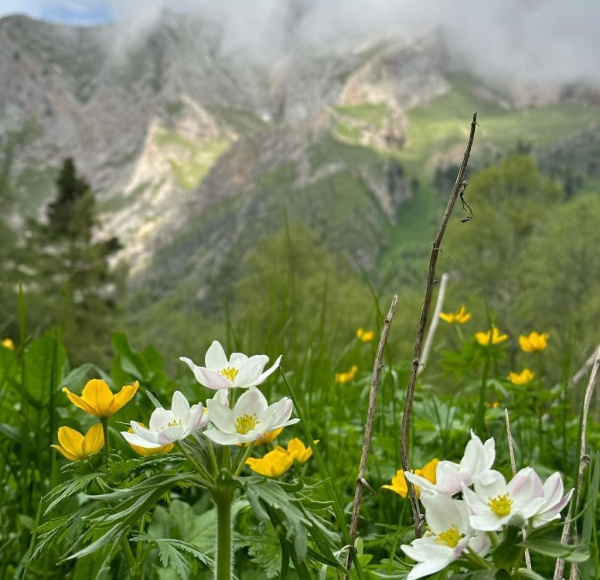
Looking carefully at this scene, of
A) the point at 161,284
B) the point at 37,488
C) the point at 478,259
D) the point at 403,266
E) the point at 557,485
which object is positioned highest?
the point at 557,485

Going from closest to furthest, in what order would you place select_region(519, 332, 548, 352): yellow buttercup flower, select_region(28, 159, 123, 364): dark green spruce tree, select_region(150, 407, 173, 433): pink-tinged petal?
select_region(150, 407, 173, 433): pink-tinged petal, select_region(519, 332, 548, 352): yellow buttercup flower, select_region(28, 159, 123, 364): dark green spruce tree

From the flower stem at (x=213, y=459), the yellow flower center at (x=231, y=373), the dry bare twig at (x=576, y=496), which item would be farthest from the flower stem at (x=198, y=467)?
the dry bare twig at (x=576, y=496)

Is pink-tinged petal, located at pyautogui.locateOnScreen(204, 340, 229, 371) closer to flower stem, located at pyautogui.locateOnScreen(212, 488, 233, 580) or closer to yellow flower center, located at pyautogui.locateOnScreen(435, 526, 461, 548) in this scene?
flower stem, located at pyautogui.locateOnScreen(212, 488, 233, 580)

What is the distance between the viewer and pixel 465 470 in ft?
2.17

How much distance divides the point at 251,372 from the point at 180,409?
0.34 ft

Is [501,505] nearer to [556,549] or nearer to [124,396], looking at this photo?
[556,549]

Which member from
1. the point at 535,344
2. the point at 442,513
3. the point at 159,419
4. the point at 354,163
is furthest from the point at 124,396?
the point at 354,163

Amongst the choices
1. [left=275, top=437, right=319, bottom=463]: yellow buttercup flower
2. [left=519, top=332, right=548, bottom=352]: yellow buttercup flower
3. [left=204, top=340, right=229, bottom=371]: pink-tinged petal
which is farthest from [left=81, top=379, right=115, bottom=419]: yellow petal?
[left=519, top=332, right=548, bottom=352]: yellow buttercup flower

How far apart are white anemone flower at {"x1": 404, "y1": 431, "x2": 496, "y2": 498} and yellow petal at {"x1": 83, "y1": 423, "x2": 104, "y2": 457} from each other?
0.50 meters

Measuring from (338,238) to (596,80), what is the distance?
109 m

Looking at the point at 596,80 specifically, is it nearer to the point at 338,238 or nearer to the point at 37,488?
the point at 338,238

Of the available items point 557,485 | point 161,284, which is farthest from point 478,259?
point 161,284

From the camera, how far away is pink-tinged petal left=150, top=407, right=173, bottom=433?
2.44 ft

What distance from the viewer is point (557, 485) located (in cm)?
60
